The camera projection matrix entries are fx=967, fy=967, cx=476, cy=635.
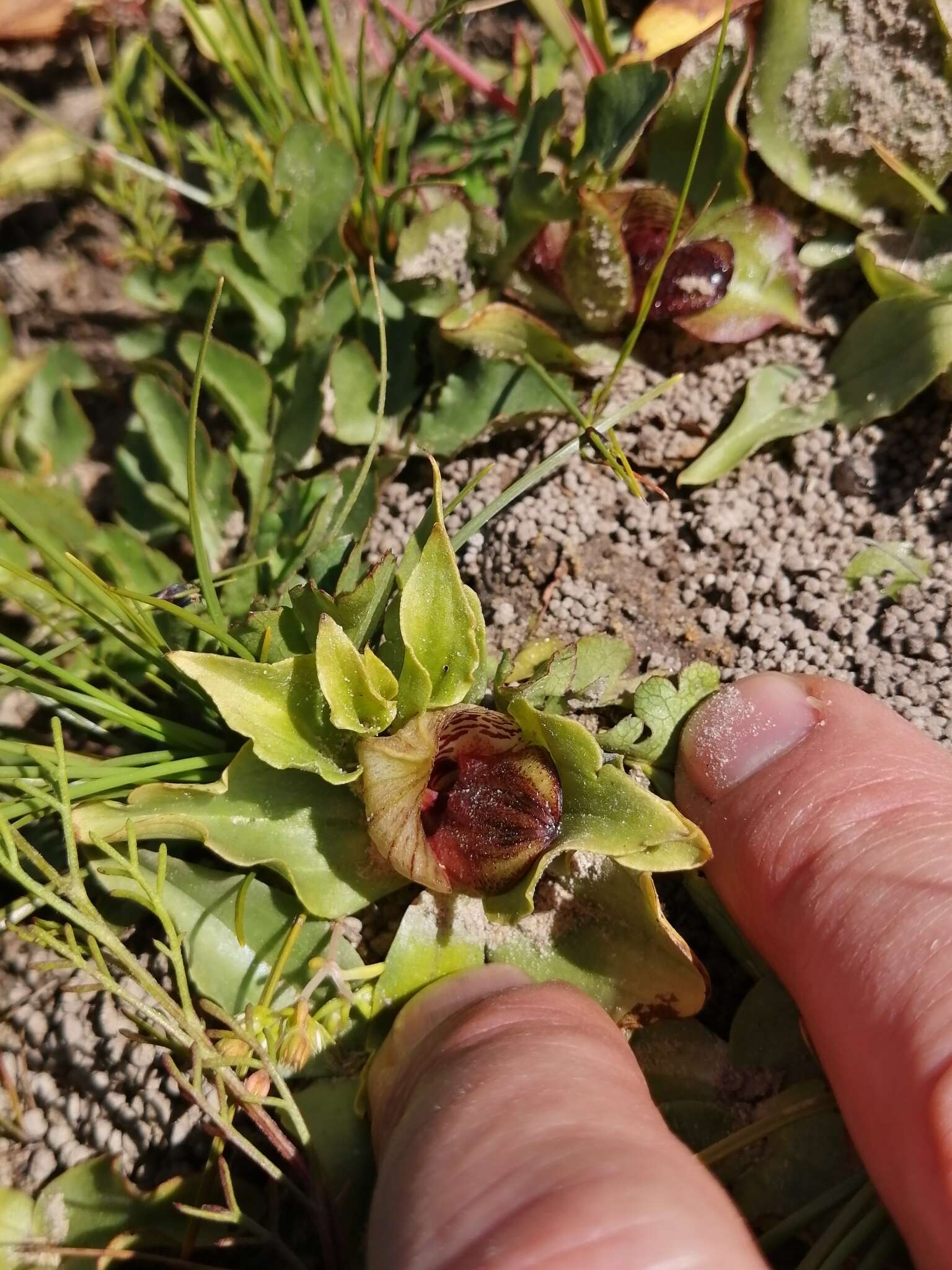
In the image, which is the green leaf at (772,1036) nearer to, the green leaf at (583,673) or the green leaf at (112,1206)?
the green leaf at (583,673)

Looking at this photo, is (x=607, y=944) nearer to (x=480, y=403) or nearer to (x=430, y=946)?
(x=430, y=946)

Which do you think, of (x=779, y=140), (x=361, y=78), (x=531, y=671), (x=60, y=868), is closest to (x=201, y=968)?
(x=60, y=868)

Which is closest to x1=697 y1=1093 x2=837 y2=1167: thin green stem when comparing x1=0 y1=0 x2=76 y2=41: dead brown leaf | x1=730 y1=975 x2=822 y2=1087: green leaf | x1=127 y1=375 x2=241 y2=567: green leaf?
x1=730 y1=975 x2=822 y2=1087: green leaf

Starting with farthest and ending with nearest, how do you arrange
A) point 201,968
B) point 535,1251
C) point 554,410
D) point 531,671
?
point 554,410, point 531,671, point 201,968, point 535,1251

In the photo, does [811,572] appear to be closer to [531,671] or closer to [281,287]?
[531,671]

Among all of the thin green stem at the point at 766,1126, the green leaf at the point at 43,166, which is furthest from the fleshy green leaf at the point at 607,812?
the green leaf at the point at 43,166

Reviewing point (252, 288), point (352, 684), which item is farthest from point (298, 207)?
point (352, 684)

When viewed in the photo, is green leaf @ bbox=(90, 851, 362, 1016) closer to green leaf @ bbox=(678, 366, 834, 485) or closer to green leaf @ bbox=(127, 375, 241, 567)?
green leaf @ bbox=(127, 375, 241, 567)

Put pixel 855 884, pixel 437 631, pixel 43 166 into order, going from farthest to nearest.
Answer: pixel 43 166 < pixel 437 631 < pixel 855 884
